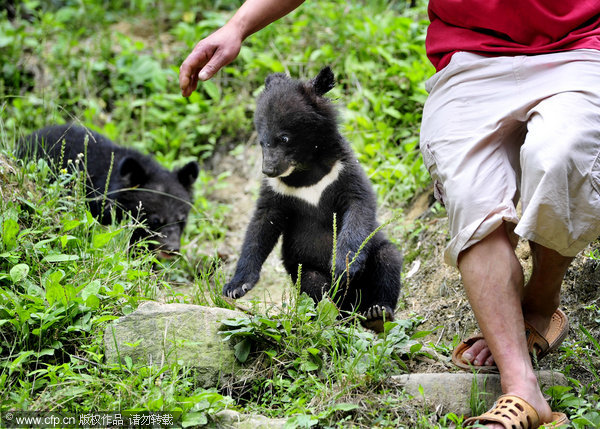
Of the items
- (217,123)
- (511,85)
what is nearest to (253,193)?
(217,123)

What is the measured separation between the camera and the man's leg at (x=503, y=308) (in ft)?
9.86

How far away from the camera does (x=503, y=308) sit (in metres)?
3.04

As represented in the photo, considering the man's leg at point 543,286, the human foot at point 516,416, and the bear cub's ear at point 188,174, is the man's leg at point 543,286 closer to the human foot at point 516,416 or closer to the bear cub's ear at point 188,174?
the human foot at point 516,416

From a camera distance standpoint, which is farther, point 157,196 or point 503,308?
point 157,196

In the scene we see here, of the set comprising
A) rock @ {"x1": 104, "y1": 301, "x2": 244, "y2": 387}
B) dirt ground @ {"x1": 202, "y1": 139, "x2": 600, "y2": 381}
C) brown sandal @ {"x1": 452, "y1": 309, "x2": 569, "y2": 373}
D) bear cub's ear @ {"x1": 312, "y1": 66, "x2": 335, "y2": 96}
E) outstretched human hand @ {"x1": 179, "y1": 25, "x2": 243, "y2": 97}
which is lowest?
dirt ground @ {"x1": 202, "y1": 139, "x2": 600, "y2": 381}

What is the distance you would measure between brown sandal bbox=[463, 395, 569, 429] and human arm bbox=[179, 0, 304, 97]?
2.18m

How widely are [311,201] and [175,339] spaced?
4.84 feet

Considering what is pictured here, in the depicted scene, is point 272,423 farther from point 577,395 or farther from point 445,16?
point 445,16

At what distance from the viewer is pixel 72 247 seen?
13.9 feet

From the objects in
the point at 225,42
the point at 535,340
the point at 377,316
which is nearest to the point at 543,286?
the point at 535,340

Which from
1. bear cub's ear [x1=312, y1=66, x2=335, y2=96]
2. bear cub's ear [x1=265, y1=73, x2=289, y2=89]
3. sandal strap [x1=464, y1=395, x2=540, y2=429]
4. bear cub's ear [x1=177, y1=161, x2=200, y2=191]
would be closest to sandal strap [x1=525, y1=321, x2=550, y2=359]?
sandal strap [x1=464, y1=395, x2=540, y2=429]

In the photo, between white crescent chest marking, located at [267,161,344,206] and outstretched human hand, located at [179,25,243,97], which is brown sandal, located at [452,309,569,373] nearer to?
white crescent chest marking, located at [267,161,344,206]

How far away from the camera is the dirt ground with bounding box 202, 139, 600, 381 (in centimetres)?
400

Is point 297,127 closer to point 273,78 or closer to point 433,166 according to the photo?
point 273,78
